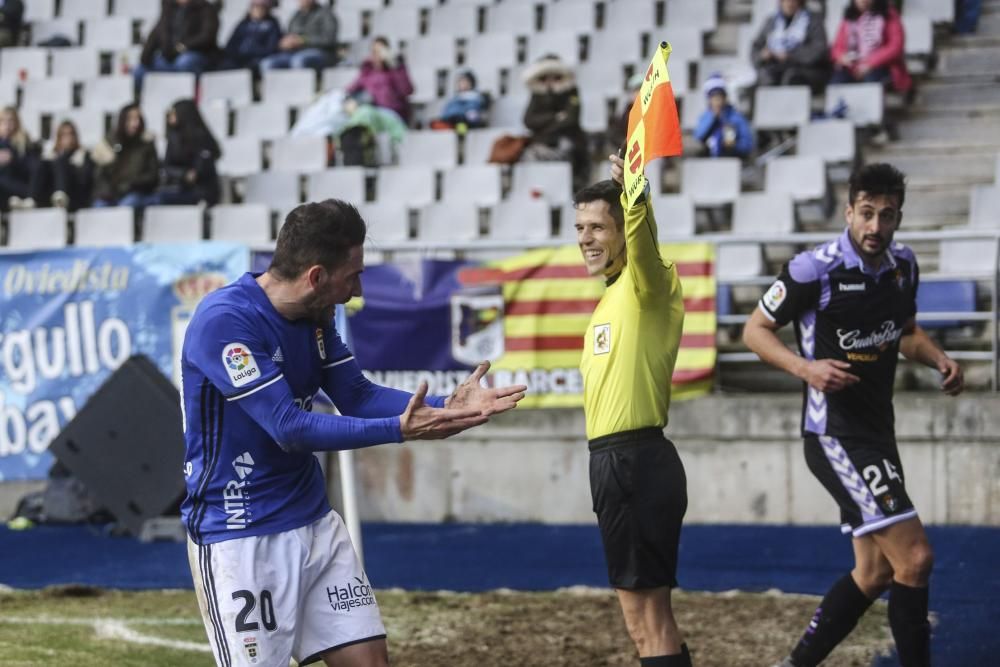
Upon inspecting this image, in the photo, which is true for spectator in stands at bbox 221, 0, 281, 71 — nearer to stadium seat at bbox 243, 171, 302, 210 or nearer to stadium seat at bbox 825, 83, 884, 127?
stadium seat at bbox 243, 171, 302, 210

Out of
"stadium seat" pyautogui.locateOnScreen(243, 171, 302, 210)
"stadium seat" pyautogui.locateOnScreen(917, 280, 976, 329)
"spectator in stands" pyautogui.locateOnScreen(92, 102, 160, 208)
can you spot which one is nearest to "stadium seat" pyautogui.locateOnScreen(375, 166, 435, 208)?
"stadium seat" pyautogui.locateOnScreen(243, 171, 302, 210)

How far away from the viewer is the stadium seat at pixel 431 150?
1570cm

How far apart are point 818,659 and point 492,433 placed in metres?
5.67

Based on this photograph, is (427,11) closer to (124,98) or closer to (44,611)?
(124,98)

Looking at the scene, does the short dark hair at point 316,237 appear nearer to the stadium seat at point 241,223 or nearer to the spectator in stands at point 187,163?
the stadium seat at point 241,223

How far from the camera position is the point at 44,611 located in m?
9.15

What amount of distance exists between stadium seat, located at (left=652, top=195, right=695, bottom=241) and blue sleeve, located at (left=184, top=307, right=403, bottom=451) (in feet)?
29.1

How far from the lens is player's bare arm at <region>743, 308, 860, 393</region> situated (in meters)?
6.50

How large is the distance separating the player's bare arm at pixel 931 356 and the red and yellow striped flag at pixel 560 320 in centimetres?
445

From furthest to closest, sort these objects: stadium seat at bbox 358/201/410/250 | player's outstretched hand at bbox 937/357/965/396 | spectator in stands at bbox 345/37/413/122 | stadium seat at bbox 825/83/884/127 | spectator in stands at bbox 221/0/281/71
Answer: spectator in stands at bbox 221/0/281/71
spectator in stands at bbox 345/37/413/122
stadium seat at bbox 825/83/884/127
stadium seat at bbox 358/201/410/250
player's outstretched hand at bbox 937/357/965/396

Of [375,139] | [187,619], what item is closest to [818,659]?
[187,619]

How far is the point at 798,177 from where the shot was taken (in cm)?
1363

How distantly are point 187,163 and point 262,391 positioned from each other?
11397 millimetres

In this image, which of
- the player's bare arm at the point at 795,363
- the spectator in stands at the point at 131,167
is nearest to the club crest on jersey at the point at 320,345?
the player's bare arm at the point at 795,363
